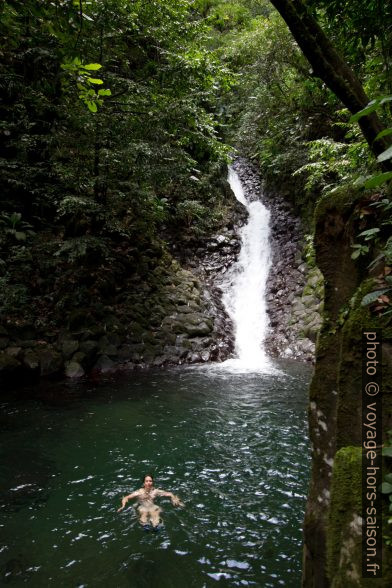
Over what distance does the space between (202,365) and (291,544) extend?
28.5 feet

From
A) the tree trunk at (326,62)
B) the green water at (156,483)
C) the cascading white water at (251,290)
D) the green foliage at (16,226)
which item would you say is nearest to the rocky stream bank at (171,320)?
the cascading white water at (251,290)

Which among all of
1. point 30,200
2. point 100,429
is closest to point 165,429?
point 100,429

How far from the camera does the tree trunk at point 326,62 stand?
2760 millimetres

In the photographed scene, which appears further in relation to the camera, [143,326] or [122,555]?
[143,326]

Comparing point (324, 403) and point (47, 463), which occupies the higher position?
point (324, 403)

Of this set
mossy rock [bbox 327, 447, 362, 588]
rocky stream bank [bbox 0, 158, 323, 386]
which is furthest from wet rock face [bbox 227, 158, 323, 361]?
mossy rock [bbox 327, 447, 362, 588]

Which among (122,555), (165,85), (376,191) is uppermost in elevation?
(165,85)

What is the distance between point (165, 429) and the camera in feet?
27.0

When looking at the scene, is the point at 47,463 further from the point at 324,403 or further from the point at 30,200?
the point at 30,200

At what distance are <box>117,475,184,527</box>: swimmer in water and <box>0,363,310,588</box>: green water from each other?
4.3 inches

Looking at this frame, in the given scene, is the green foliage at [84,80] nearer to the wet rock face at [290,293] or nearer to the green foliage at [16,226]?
the green foliage at [16,226]

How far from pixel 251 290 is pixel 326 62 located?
15.0 meters

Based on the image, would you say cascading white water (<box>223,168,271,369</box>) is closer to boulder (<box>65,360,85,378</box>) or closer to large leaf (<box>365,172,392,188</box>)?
boulder (<box>65,360,85,378</box>)

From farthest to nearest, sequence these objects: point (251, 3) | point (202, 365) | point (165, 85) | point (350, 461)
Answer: point (251, 3), point (202, 365), point (165, 85), point (350, 461)
